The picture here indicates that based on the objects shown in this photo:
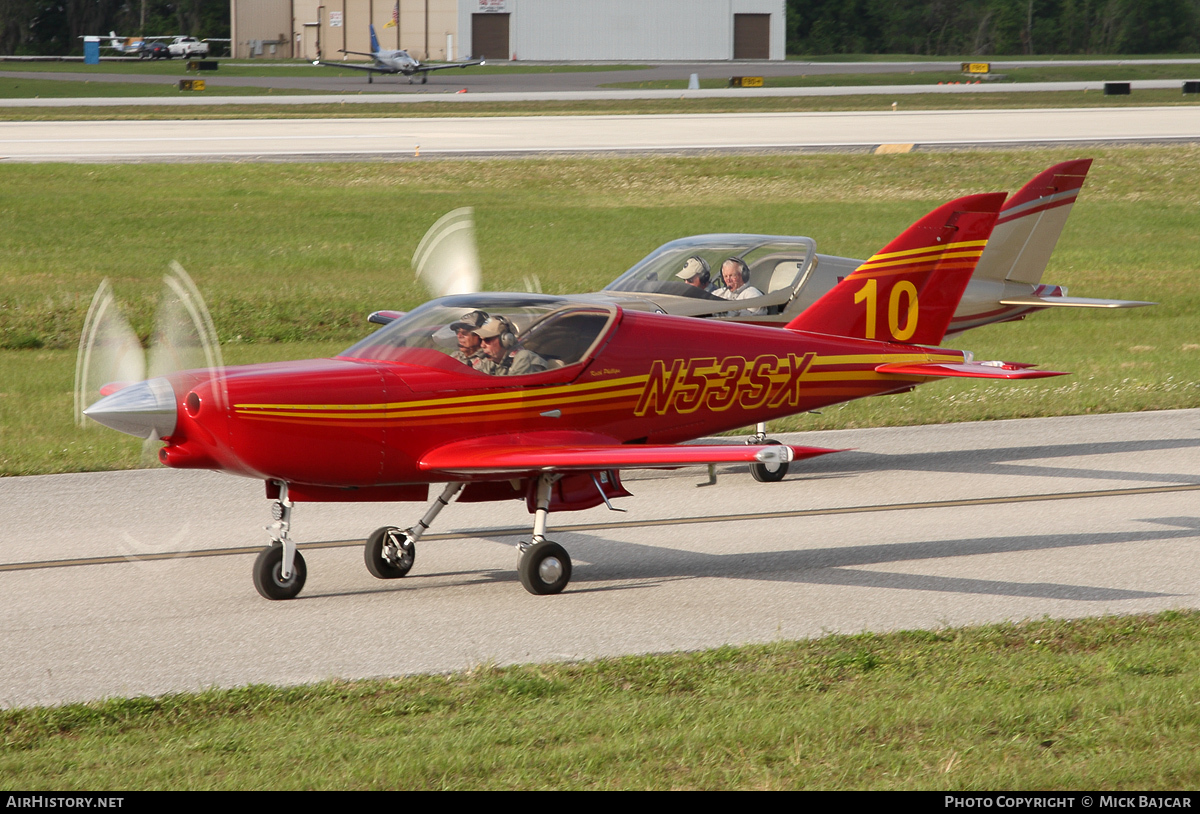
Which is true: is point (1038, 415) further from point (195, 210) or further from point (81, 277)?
point (195, 210)

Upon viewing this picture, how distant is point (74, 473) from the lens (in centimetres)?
1209

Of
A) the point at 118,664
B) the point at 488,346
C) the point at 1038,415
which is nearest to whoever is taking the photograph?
the point at 118,664

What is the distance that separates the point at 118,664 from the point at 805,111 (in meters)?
46.3

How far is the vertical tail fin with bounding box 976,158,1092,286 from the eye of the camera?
558 inches

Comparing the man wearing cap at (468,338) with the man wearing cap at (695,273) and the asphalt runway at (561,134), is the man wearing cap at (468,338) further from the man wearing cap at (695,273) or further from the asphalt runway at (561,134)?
the asphalt runway at (561,134)

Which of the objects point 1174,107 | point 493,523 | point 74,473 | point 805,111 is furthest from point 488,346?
point 1174,107

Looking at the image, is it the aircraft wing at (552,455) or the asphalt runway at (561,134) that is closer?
the aircraft wing at (552,455)

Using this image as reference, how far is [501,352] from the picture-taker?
844 centimetres

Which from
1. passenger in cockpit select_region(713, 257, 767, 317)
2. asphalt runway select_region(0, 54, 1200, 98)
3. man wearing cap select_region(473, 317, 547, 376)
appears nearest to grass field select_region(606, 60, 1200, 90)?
asphalt runway select_region(0, 54, 1200, 98)

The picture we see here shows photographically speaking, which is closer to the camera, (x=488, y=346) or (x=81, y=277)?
(x=488, y=346)

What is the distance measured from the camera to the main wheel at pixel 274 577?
8.20 m

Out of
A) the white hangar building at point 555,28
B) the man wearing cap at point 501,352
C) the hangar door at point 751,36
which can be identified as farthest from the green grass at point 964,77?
the man wearing cap at point 501,352

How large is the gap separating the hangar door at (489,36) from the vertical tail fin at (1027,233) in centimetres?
7326

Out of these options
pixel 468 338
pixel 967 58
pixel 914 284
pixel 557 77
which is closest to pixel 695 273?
pixel 914 284
